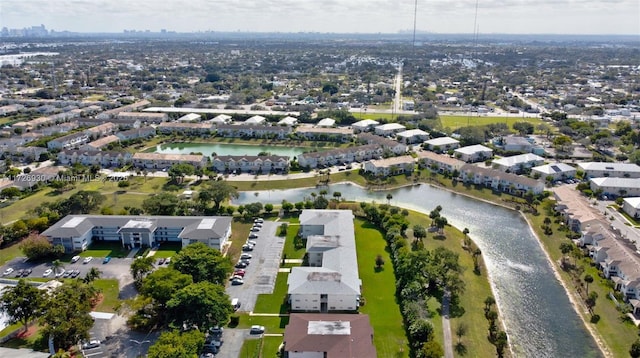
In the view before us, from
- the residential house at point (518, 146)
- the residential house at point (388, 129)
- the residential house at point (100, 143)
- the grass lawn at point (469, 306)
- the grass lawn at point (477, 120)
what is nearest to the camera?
the grass lawn at point (469, 306)

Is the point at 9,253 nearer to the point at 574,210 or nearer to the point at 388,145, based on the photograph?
the point at 388,145

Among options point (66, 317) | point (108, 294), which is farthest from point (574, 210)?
point (66, 317)

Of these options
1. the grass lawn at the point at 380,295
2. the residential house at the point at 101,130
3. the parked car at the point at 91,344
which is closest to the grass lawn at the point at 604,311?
the grass lawn at the point at 380,295

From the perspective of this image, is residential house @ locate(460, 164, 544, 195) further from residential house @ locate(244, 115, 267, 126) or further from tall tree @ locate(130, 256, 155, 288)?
tall tree @ locate(130, 256, 155, 288)

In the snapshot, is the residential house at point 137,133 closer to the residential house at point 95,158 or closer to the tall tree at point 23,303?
the residential house at point 95,158

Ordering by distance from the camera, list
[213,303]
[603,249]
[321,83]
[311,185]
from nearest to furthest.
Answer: [213,303]
[603,249]
[311,185]
[321,83]

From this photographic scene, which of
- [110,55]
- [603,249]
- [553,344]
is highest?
[110,55]

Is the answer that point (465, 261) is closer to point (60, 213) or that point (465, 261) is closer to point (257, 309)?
point (257, 309)

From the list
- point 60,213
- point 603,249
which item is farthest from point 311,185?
point 603,249
